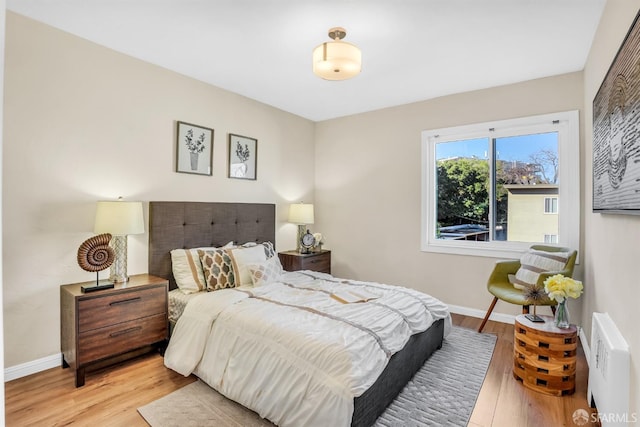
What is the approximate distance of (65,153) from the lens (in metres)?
2.64

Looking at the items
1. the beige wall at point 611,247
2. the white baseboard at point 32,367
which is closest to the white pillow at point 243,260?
the white baseboard at point 32,367

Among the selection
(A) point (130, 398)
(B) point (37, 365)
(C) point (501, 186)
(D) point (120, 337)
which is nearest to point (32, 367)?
(B) point (37, 365)

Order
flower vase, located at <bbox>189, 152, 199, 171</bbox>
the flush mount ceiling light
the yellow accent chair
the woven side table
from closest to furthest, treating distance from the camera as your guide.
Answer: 1. the woven side table
2. the flush mount ceiling light
3. the yellow accent chair
4. flower vase, located at <bbox>189, 152, 199, 171</bbox>

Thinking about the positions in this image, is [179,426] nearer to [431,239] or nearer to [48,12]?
[48,12]

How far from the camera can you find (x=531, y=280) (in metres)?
3.05

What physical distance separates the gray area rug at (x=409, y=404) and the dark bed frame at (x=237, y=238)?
0.07 metres

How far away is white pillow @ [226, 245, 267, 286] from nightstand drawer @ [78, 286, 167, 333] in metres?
0.61

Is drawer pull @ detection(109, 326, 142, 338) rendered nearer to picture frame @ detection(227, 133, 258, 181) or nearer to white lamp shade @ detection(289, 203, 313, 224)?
picture frame @ detection(227, 133, 258, 181)

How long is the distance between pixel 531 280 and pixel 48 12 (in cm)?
432

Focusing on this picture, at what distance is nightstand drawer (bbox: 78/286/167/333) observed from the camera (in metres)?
2.38

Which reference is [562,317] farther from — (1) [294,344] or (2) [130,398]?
(2) [130,398]

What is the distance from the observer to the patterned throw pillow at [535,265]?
9.74 ft

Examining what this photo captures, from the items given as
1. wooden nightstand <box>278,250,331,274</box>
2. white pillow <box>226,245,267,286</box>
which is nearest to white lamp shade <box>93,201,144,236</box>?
white pillow <box>226,245,267,286</box>

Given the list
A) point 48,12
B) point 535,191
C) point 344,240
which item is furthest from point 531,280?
point 48,12
